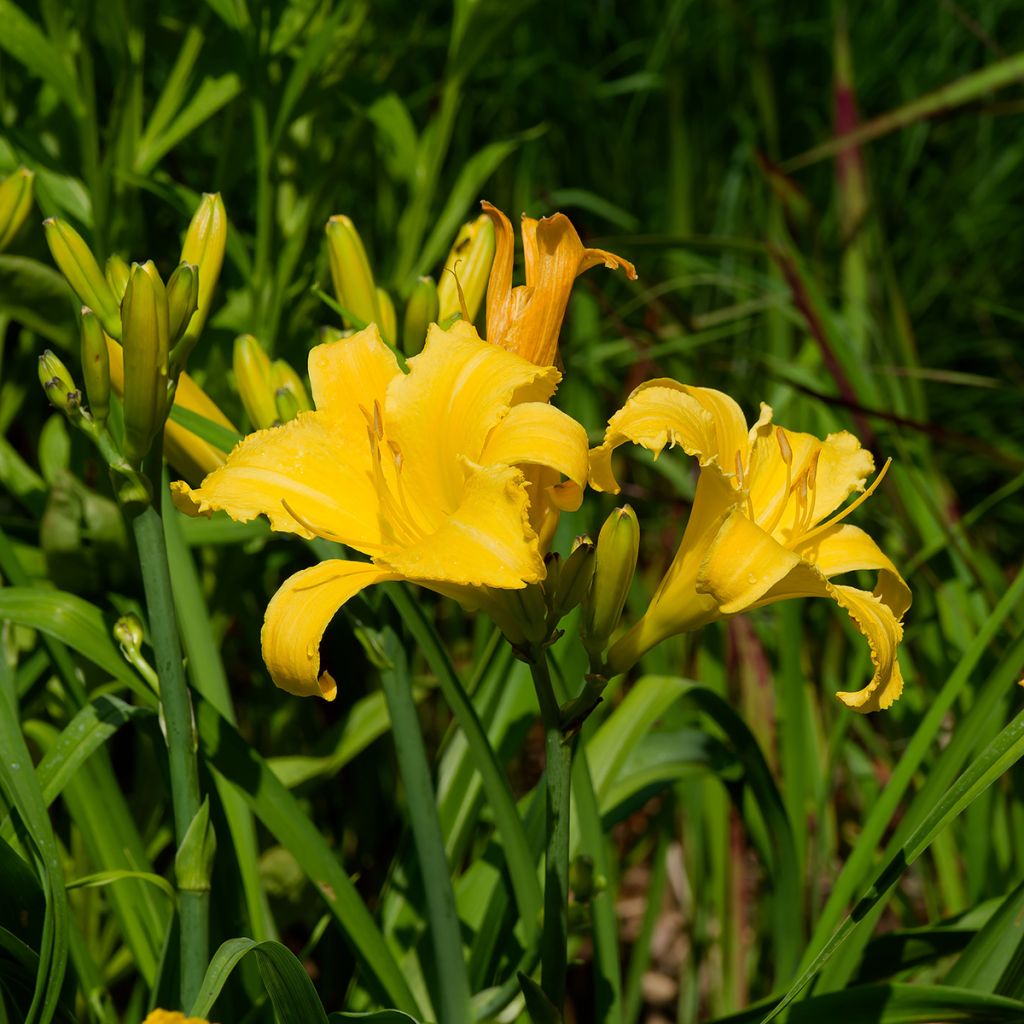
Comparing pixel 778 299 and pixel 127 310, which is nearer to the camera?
pixel 127 310

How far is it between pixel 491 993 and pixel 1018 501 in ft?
5.44

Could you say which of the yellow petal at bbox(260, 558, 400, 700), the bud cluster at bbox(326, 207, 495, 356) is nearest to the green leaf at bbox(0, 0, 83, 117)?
the bud cluster at bbox(326, 207, 495, 356)

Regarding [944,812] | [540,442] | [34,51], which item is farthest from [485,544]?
[34,51]

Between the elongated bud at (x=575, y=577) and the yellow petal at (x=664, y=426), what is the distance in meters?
0.05

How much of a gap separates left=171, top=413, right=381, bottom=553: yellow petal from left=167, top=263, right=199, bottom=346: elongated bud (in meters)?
0.10

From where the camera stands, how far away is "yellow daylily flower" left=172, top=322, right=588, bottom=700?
0.72 meters

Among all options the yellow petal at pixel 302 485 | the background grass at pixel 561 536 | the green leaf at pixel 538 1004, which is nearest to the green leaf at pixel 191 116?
the background grass at pixel 561 536

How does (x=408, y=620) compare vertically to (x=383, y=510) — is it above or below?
below

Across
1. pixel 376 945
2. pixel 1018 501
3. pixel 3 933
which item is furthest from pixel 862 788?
pixel 3 933

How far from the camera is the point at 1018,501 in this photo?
226 centimetres

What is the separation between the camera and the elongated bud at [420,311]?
101cm

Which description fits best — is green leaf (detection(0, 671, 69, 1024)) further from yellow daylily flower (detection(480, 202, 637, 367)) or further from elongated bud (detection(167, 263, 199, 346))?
yellow daylily flower (detection(480, 202, 637, 367))

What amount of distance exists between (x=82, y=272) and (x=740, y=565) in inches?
21.3

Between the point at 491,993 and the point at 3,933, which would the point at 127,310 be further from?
the point at 491,993
